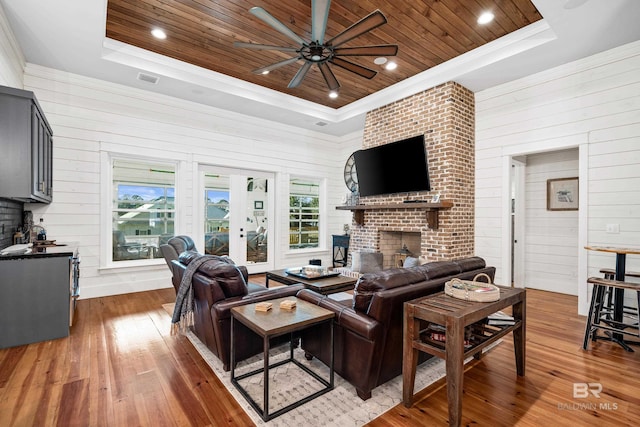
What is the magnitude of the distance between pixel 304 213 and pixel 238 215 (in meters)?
1.65

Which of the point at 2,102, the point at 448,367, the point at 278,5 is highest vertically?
the point at 278,5

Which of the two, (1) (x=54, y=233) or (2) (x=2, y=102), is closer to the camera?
(2) (x=2, y=102)

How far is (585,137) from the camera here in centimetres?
396

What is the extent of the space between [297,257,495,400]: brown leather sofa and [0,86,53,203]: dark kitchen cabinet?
302cm

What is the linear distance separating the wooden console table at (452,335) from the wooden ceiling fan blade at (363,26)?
90.5 inches

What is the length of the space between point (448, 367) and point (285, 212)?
17.4 ft

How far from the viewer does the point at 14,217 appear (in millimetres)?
3787

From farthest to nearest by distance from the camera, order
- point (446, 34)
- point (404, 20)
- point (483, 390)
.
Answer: point (446, 34)
point (404, 20)
point (483, 390)

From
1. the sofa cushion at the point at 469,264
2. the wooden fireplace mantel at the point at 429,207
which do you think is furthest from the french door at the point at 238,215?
the sofa cushion at the point at 469,264

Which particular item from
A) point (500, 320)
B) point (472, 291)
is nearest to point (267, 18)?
point (472, 291)

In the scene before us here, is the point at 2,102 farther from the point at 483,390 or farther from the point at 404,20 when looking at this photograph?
the point at 483,390

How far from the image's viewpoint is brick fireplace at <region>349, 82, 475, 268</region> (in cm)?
468

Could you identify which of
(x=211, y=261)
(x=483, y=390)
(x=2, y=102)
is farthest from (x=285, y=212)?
(x=483, y=390)

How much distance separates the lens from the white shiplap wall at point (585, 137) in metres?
3.64
